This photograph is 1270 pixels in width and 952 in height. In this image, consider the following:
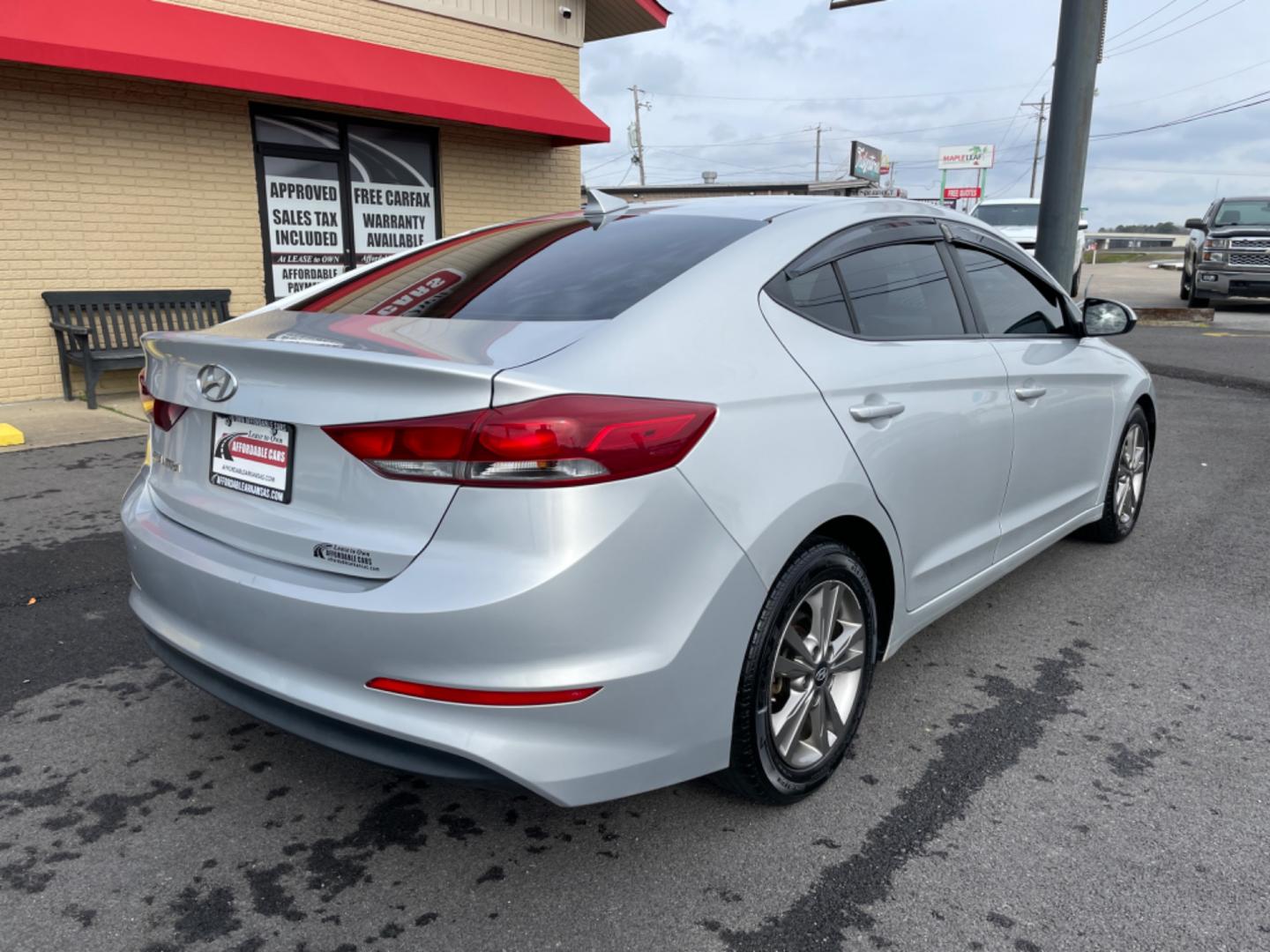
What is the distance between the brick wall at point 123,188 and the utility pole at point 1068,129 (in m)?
6.86

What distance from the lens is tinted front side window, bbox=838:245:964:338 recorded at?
115 inches

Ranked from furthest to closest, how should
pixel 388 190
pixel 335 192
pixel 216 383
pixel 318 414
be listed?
pixel 388 190 < pixel 335 192 < pixel 216 383 < pixel 318 414

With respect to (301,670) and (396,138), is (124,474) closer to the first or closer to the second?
(301,670)

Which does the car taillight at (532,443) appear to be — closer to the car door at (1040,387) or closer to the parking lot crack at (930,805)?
the parking lot crack at (930,805)

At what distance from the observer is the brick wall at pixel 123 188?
8555 millimetres

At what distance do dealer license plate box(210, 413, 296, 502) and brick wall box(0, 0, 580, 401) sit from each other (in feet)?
25.4

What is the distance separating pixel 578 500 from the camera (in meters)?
1.97

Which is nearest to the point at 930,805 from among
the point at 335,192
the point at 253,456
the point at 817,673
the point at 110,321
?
the point at 817,673

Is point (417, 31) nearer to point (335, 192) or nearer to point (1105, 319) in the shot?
point (335, 192)

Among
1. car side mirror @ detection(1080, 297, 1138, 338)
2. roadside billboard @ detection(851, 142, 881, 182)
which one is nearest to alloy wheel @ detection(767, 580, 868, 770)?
car side mirror @ detection(1080, 297, 1138, 338)

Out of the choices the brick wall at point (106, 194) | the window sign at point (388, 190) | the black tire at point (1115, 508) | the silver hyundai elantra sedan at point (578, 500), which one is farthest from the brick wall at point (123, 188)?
the black tire at point (1115, 508)

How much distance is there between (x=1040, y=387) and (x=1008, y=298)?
0.39 metres

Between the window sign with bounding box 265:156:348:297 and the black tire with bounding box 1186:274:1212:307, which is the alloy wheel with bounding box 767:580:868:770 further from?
the black tire with bounding box 1186:274:1212:307

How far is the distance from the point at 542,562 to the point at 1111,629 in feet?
9.48
